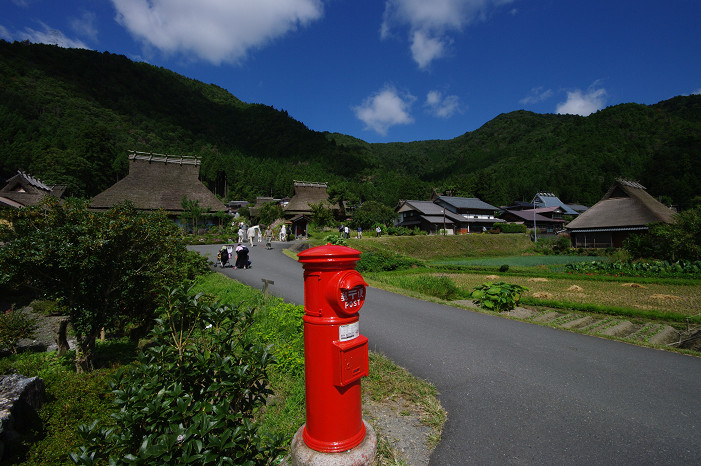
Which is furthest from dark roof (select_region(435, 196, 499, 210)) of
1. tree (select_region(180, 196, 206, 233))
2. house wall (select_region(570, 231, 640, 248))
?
tree (select_region(180, 196, 206, 233))

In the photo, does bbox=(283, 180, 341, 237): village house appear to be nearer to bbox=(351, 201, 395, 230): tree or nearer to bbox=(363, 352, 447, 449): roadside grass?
bbox=(351, 201, 395, 230): tree

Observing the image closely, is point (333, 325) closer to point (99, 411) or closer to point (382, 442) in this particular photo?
point (382, 442)

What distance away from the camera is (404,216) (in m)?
50.6

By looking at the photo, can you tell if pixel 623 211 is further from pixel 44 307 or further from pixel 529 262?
pixel 44 307

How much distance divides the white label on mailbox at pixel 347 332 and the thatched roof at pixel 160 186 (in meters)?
35.0

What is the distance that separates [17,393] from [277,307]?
3524 mm

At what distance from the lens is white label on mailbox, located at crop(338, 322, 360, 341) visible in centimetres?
253

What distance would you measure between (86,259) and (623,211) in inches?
1407

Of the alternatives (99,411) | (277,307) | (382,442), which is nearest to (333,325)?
(382,442)

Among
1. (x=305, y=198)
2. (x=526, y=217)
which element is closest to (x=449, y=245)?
(x=305, y=198)

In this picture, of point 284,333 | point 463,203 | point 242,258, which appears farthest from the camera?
point 463,203

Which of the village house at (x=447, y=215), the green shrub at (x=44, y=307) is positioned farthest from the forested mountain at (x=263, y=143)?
the green shrub at (x=44, y=307)

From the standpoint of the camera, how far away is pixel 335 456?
8.10ft

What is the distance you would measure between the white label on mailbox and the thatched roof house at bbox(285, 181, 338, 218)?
43473 mm
